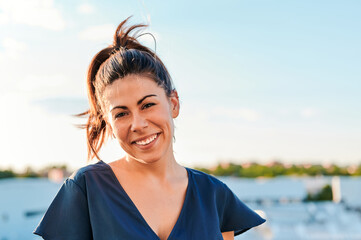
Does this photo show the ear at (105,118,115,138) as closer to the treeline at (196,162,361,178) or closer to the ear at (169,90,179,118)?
the ear at (169,90,179,118)

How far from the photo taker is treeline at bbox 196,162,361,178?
12.4m

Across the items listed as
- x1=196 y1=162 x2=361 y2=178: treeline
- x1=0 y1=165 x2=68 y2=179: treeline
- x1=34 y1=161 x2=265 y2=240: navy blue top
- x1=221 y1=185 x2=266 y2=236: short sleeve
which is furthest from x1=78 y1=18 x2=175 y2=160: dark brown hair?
x1=196 y1=162 x2=361 y2=178: treeline

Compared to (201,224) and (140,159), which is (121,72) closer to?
(140,159)

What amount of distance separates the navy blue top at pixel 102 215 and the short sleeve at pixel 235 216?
0.41ft

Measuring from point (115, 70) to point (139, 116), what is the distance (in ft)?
0.51

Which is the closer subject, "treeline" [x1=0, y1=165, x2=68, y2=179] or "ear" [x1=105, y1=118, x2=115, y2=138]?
"ear" [x1=105, y1=118, x2=115, y2=138]

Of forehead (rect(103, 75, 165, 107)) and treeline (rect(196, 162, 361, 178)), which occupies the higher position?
treeline (rect(196, 162, 361, 178))

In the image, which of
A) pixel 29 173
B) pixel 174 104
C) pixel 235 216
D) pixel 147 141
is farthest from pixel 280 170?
pixel 147 141

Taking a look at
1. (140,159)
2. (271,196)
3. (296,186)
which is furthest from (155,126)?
(296,186)

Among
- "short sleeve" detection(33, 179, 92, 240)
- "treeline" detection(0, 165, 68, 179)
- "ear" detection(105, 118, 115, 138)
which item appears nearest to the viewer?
"short sleeve" detection(33, 179, 92, 240)

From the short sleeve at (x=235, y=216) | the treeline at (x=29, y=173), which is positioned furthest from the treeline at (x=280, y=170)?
the short sleeve at (x=235, y=216)

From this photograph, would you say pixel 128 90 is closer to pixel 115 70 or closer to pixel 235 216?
pixel 115 70

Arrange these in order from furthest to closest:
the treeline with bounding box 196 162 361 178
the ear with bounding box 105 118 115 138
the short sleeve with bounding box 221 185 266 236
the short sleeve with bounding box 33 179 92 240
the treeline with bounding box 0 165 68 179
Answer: the treeline with bounding box 196 162 361 178, the treeline with bounding box 0 165 68 179, the short sleeve with bounding box 221 185 266 236, the ear with bounding box 105 118 115 138, the short sleeve with bounding box 33 179 92 240

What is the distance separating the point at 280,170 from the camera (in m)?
13.3
